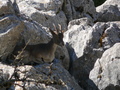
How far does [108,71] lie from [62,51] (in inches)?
81.1

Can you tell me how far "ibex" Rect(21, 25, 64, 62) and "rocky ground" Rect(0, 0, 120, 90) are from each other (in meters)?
0.27

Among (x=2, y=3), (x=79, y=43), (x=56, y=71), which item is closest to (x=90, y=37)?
(x=79, y=43)

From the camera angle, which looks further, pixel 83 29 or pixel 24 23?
pixel 83 29

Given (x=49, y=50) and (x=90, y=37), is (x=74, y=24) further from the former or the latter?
(x=49, y=50)

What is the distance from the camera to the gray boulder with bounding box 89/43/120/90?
996 centimetres

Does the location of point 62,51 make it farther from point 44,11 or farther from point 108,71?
point 44,11

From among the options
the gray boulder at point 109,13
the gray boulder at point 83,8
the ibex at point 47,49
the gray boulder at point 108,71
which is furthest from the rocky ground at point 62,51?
the gray boulder at point 109,13

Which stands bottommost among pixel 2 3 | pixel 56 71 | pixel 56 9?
pixel 56 71

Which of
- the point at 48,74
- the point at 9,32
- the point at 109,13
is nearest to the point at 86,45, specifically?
the point at 48,74

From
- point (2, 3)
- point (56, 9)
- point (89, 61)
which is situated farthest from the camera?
point (56, 9)

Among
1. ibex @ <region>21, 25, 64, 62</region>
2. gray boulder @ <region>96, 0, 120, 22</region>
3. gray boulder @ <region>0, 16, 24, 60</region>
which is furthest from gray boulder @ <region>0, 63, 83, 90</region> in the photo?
gray boulder @ <region>96, 0, 120, 22</region>

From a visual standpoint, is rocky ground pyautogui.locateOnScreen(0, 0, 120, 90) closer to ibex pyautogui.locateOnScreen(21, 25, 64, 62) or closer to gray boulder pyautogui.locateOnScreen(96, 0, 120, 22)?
ibex pyautogui.locateOnScreen(21, 25, 64, 62)

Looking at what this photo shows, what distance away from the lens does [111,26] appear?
12.6 m

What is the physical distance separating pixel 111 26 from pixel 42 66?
163 inches
